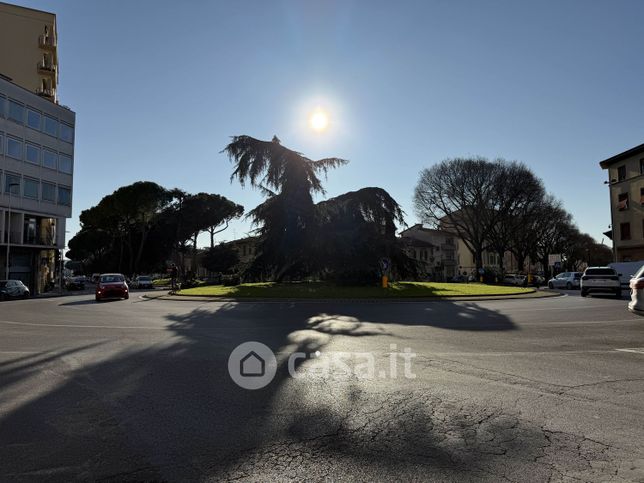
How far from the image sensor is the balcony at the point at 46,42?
5403 centimetres

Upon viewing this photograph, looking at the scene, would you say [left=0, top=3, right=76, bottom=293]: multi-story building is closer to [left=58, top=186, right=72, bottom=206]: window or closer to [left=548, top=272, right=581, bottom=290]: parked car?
[left=58, top=186, right=72, bottom=206]: window

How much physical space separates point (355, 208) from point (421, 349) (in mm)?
25915

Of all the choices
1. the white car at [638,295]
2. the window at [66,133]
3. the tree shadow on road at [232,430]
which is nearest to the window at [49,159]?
the window at [66,133]

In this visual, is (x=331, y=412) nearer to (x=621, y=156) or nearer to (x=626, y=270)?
(x=626, y=270)

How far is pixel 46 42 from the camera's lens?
5475 cm

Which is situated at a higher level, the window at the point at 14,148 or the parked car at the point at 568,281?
the window at the point at 14,148

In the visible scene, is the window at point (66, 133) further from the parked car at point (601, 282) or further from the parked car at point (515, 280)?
the parked car at point (515, 280)

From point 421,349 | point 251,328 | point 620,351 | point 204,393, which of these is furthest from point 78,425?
point 620,351

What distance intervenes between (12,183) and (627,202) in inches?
2384

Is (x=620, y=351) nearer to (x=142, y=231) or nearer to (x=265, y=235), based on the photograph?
(x=265, y=235)

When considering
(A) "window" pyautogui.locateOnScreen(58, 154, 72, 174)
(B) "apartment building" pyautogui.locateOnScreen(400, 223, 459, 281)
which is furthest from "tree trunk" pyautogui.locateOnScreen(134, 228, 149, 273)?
(B) "apartment building" pyautogui.locateOnScreen(400, 223, 459, 281)

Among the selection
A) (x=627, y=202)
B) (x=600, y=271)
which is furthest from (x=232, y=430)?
(x=627, y=202)

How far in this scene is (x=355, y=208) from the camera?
34.7 m

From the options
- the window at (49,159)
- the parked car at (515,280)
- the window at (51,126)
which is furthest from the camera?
the parked car at (515,280)
